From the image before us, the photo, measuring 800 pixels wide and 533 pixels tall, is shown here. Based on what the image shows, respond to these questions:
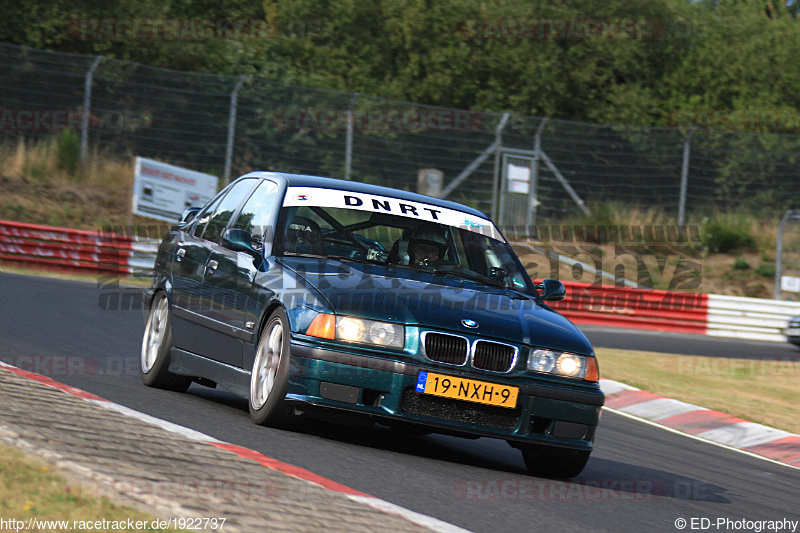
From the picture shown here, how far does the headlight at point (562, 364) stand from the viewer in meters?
6.46

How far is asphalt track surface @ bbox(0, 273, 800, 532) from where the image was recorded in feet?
18.1

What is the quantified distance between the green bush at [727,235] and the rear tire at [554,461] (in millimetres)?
21638

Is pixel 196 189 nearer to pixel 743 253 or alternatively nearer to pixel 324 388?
pixel 743 253

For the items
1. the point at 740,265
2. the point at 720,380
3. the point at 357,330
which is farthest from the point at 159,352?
the point at 740,265

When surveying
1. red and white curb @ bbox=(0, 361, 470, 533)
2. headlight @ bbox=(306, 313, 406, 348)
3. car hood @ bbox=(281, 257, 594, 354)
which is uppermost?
car hood @ bbox=(281, 257, 594, 354)

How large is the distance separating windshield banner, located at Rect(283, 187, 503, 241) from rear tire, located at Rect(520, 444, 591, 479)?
1.72 meters

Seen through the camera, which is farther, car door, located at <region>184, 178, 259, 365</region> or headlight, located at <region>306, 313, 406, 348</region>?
car door, located at <region>184, 178, 259, 365</region>

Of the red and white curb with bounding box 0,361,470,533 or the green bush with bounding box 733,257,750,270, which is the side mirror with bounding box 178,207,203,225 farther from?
the green bush with bounding box 733,257,750,270

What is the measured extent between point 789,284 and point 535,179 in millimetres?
5732

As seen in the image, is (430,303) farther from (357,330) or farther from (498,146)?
(498,146)

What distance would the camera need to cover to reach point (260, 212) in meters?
7.71

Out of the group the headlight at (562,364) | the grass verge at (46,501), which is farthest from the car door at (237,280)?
the grass verge at (46,501)

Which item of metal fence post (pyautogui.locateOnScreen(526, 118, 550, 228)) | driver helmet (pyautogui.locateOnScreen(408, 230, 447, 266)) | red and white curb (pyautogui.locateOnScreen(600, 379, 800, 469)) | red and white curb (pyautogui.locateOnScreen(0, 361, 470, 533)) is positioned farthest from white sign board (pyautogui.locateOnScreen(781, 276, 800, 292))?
red and white curb (pyautogui.locateOnScreen(0, 361, 470, 533))

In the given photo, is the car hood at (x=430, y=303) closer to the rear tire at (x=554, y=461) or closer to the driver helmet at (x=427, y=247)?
the driver helmet at (x=427, y=247)
